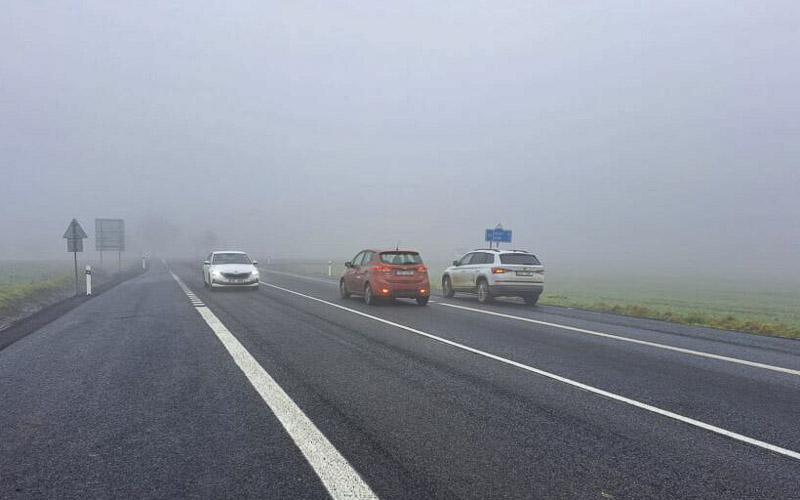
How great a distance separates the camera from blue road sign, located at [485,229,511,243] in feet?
87.4

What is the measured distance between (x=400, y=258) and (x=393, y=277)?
770mm

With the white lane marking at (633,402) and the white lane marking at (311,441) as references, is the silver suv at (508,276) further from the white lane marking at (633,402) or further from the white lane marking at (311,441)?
the white lane marking at (311,441)

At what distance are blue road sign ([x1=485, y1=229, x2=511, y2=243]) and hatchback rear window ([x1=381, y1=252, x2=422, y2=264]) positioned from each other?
1234 centimetres

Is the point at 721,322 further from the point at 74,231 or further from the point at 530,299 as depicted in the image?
the point at 74,231

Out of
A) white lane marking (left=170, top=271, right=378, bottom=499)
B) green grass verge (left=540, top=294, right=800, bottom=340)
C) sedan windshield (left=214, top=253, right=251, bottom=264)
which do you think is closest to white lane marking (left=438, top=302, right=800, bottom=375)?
green grass verge (left=540, top=294, right=800, bottom=340)

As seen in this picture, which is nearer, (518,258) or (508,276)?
(508,276)

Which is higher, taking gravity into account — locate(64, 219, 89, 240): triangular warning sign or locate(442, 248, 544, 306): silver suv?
locate(64, 219, 89, 240): triangular warning sign

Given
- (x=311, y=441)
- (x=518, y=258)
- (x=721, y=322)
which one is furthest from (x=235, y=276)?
(x=311, y=441)

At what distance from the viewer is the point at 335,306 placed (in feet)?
45.7

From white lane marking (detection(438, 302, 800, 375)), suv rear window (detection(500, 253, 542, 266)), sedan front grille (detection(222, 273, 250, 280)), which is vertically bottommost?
white lane marking (detection(438, 302, 800, 375))

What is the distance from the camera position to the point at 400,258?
14.9 metres

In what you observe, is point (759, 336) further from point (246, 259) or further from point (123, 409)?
point (246, 259)

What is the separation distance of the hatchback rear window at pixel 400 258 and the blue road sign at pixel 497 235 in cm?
1234

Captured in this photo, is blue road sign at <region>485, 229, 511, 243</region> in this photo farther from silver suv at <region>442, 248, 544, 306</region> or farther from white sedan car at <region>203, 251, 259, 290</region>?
white sedan car at <region>203, 251, 259, 290</region>
